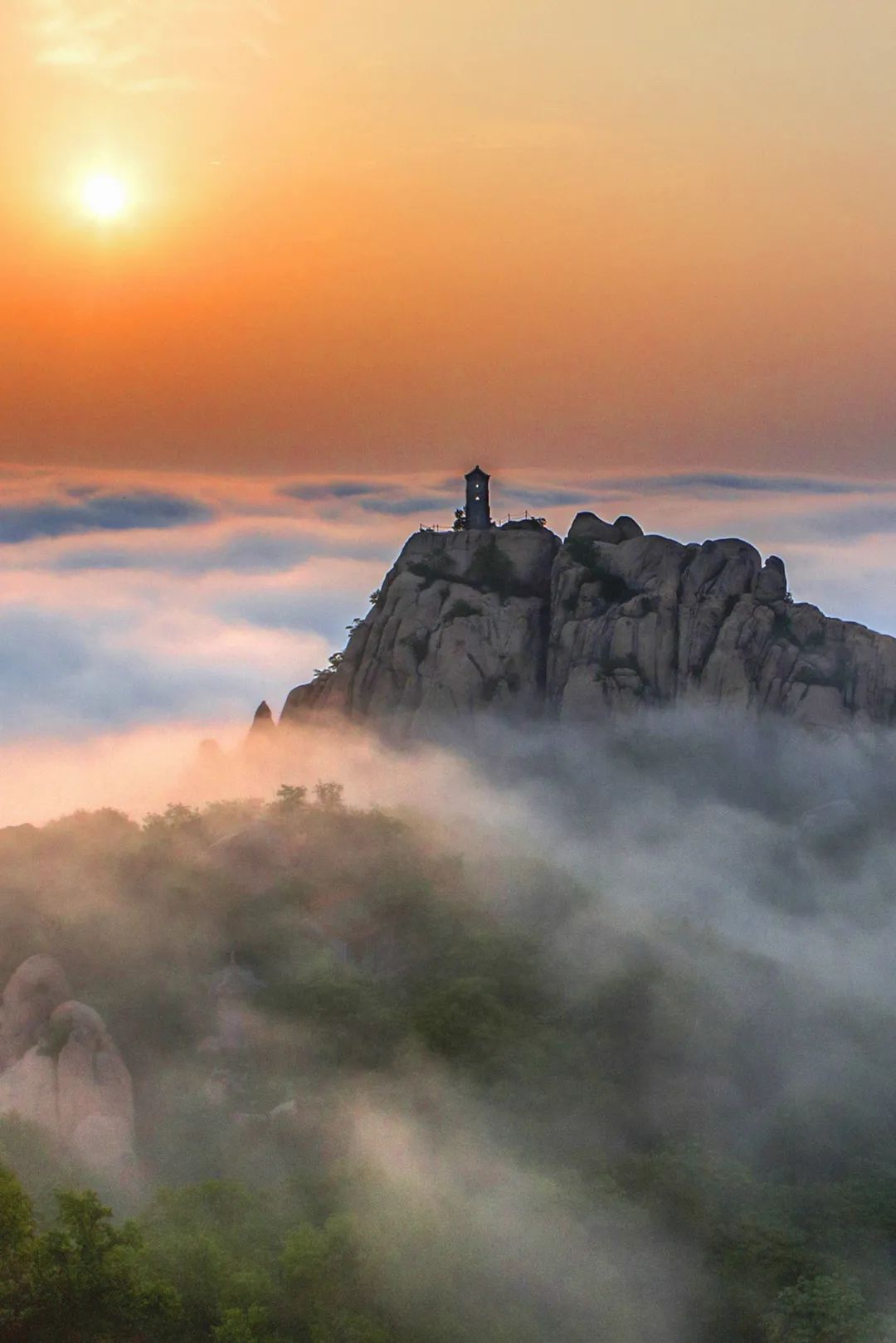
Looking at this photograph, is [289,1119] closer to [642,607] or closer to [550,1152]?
[550,1152]

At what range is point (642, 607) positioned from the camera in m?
124

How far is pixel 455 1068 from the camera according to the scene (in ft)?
250

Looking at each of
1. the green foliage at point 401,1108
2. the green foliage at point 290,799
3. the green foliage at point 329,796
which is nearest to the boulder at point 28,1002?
the green foliage at point 401,1108

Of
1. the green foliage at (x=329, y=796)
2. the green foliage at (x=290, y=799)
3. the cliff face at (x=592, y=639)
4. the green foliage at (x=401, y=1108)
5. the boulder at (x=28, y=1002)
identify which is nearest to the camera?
the green foliage at (x=401, y=1108)

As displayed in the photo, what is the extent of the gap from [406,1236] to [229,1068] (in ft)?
63.5

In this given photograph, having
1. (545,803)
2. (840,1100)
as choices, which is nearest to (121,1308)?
(840,1100)

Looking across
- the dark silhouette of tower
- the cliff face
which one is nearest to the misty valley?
the cliff face

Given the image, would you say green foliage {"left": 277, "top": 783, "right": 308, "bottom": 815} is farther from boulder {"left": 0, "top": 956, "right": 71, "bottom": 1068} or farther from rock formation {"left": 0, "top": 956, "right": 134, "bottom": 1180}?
rock formation {"left": 0, "top": 956, "right": 134, "bottom": 1180}

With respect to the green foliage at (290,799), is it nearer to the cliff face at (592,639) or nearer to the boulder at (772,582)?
the cliff face at (592,639)

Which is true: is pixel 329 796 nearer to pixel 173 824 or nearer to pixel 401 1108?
pixel 173 824

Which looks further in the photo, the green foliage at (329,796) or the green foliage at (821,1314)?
the green foliage at (329,796)

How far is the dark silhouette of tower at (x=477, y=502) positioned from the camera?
132500 mm

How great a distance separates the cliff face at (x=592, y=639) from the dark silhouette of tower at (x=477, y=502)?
187 centimetres

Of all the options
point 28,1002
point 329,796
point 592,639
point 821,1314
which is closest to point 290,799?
point 329,796
